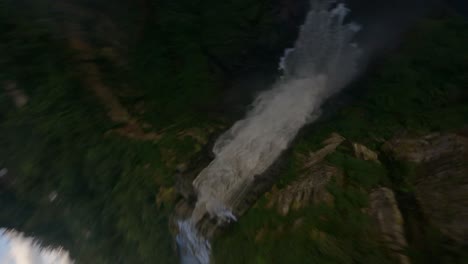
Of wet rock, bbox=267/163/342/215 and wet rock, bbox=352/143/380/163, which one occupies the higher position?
wet rock, bbox=352/143/380/163

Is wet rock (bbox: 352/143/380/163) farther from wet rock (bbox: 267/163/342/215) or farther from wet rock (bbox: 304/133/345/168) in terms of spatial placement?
wet rock (bbox: 267/163/342/215)

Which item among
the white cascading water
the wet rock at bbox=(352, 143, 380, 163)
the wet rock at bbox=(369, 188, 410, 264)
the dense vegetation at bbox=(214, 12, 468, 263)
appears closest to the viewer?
the wet rock at bbox=(369, 188, 410, 264)

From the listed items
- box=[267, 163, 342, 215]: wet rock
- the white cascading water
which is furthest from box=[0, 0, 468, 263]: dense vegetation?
the white cascading water

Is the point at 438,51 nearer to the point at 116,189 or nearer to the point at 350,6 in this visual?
the point at 350,6

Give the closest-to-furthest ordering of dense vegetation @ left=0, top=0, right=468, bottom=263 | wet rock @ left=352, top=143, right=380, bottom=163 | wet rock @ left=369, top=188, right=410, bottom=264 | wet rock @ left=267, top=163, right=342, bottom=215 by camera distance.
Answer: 1. wet rock @ left=369, top=188, right=410, bottom=264
2. wet rock @ left=267, top=163, right=342, bottom=215
3. wet rock @ left=352, top=143, right=380, bottom=163
4. dense vegetation @ left=0, top=0, right=468, bottom=263

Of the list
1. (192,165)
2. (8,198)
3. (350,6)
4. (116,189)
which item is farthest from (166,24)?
(8,198)

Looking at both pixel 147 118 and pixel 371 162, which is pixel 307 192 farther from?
pixel 147 118

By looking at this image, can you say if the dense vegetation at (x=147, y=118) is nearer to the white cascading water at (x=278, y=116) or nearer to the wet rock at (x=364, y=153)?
the wet rock at (x=364, y=153)

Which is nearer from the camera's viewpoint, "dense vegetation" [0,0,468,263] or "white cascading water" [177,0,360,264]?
"dense vegetation" [0,0,468,263]
